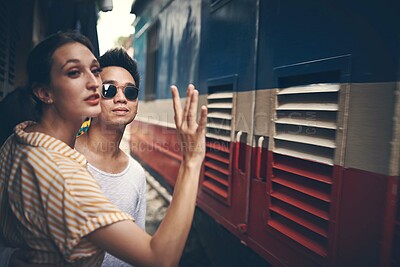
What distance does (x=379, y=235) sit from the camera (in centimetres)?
140

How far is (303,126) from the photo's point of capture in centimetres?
195

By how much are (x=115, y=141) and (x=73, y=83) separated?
70 centimetres

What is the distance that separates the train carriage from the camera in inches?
56.1

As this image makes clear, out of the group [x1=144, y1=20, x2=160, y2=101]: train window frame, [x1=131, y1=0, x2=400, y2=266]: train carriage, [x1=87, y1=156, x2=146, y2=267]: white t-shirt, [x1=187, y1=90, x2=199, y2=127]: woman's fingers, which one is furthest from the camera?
[x1=144, y1=20, x2=160, y2=101]: train window frame

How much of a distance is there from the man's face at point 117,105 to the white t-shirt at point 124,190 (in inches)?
10.0

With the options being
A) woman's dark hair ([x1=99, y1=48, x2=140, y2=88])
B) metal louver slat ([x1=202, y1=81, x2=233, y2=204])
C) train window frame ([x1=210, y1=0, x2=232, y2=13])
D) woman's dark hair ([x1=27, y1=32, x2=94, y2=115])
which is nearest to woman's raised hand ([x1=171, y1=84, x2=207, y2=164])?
woman's dark hair ([x1=27, y1=32, x2=94, y2=115])

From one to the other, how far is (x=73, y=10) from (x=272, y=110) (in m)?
2.60

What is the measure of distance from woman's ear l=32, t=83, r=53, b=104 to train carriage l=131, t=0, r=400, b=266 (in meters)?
1.36

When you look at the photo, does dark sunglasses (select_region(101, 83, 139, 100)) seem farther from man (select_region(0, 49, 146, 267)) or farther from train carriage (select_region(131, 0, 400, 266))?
train carriage (select_region(131, 0, 400, 266))

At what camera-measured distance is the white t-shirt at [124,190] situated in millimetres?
1570

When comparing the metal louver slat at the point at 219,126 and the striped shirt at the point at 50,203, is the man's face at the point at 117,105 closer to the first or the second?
the striped shirt at the point at 50,203

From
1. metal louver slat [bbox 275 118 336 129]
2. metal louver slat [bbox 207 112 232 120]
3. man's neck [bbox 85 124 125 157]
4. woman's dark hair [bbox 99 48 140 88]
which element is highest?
woman's dark hair [bbox 99 48 140 88]

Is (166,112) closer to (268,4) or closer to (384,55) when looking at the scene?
(268,4)

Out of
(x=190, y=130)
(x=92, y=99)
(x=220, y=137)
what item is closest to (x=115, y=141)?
(x=92, y=99)
